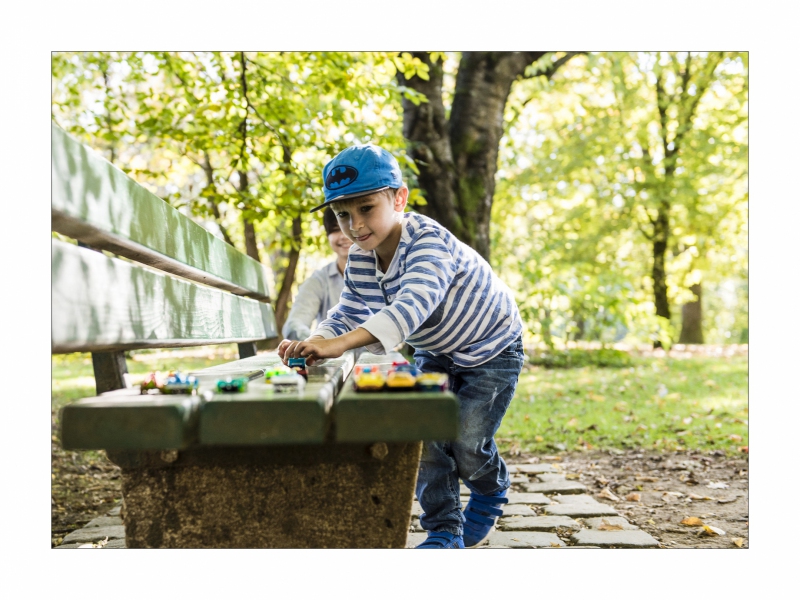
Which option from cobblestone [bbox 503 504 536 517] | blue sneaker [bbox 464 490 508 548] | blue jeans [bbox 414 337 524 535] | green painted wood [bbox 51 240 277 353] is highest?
green painted wood [bbox 51 240 277 353]

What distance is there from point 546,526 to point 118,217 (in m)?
2.25

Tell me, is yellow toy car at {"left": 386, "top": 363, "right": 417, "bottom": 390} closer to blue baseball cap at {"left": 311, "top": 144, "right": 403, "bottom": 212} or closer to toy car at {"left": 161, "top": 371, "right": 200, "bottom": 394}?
toy car at {"left": 161, "top": 371, "right": 200, "bottom": 394}

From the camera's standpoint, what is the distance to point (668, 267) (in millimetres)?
19438

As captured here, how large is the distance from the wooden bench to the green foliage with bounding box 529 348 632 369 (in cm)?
925

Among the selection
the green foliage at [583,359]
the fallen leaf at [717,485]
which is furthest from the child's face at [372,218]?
the green foliage at [583,359]

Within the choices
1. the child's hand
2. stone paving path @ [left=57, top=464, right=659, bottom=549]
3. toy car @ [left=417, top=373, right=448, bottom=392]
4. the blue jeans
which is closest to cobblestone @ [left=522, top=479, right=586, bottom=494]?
stone paving path @ [left=57, top=464, right=659, bottom=549]

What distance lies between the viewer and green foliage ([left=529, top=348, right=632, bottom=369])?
11148 millimetres

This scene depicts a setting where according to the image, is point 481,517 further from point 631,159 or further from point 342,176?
point 631,159

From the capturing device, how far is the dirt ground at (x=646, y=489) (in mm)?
3418

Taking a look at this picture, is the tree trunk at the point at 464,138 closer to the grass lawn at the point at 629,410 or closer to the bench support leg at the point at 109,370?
the grass lawn at the point at 629,410

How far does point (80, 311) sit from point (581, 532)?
7.69ft

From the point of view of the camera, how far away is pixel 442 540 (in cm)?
258

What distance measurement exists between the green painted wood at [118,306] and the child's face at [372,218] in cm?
57

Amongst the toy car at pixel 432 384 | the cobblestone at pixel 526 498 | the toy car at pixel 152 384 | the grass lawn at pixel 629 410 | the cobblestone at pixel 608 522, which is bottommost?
the grass lawn at pixel 629 410
